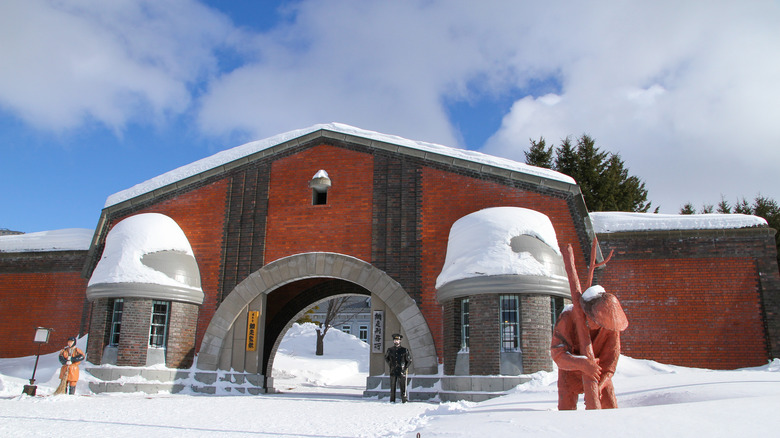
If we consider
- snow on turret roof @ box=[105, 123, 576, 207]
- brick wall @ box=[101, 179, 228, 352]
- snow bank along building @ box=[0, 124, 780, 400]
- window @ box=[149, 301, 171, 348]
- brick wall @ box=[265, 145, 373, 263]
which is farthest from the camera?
brick wall @ box=[101, 179, 228, 352]

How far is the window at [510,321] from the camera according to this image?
12.9 metres

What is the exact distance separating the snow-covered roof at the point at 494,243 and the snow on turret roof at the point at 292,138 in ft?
4.98

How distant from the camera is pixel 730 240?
14.6 metres

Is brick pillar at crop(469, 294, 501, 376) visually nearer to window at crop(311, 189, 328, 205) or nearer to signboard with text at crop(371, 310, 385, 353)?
signboard with text at crop(371, 310, 385, 353)

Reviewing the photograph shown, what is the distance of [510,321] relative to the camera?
12969mm

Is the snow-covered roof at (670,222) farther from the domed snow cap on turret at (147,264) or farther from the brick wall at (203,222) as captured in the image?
the domed snow cap on turret at (147,264)

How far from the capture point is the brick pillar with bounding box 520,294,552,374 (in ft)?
41.1

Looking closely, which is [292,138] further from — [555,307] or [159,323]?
[555,307]

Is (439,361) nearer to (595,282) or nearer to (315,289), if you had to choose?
(595,282)

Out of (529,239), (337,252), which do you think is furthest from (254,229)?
(529,239)

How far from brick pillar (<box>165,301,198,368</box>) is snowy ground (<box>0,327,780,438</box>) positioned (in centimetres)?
124

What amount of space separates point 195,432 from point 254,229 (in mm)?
9294

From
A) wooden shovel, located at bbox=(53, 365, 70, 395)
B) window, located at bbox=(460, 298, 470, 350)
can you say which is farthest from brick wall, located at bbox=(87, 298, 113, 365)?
window, located at bbox=(460, 298, 470, 350)

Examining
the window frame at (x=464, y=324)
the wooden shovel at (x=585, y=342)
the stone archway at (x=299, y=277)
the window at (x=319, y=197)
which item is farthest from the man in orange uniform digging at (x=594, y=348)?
the window at (x=319, y=197)
